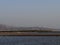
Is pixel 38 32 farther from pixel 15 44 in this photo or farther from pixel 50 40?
pixel 15 44

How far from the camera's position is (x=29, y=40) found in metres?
11.3

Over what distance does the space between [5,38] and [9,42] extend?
36.4 inches

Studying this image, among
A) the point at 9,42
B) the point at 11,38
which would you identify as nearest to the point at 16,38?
the point at 11,38

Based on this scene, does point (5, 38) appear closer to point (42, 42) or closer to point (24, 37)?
point (24, 37)

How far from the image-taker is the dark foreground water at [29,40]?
1055 cm

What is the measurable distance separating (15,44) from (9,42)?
13.0 inches

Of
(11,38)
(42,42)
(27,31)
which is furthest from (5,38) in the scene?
(42,42)

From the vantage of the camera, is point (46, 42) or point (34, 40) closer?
point (46, 42)

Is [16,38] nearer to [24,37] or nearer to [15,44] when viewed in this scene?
[24,37]

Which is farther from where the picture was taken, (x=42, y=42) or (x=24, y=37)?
(x=24, y=37)

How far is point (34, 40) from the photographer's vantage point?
11.5m

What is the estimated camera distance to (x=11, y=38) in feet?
37.7

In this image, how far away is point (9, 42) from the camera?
1056 centimetres

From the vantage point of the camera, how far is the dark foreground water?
10.5m
